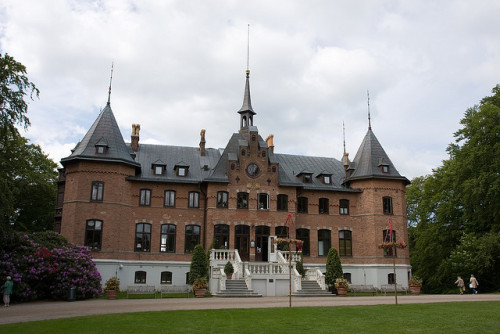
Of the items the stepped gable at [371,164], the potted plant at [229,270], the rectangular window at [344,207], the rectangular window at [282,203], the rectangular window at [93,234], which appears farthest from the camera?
the rectangular window at [344,207]

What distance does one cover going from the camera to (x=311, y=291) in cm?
2802

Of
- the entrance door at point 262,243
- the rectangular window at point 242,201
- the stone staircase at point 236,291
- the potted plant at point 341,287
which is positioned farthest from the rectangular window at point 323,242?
the stone staircase at point 236,291

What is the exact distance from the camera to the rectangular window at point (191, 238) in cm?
3394

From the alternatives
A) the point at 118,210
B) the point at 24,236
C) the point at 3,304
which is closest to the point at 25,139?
the point at 118,210

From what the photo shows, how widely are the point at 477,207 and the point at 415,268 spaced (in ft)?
42.0

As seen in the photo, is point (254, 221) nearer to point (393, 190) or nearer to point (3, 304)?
point (393, 190)

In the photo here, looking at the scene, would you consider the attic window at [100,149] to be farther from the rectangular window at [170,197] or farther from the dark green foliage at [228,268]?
the dark green foliage at [228,268]

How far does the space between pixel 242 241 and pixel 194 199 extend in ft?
16.0

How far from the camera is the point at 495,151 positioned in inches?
1373

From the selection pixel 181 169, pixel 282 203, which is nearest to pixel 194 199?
pixel 181 169

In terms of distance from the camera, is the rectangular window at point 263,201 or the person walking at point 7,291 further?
the rectangular window at point 263,201

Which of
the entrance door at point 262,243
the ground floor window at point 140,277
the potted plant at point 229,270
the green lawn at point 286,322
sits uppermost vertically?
the entrance door at point 262,243

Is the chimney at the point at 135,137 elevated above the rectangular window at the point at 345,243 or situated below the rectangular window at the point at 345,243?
above

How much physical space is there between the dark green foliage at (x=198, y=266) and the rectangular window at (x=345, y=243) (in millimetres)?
12206
